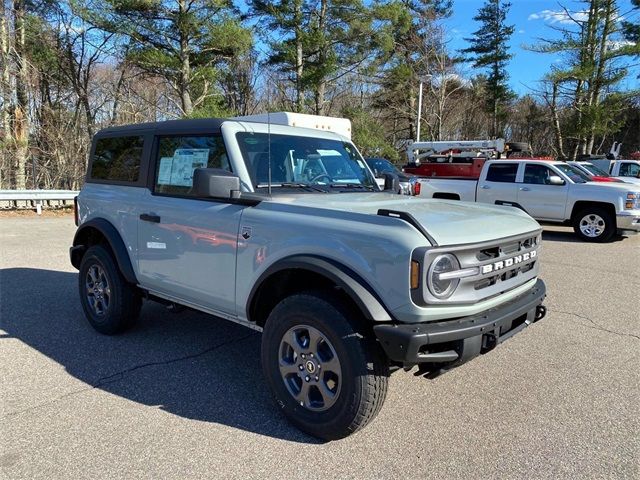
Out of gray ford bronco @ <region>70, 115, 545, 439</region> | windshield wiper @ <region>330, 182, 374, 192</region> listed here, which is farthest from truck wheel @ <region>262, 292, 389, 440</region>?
windshield wiper @ <region>330, 182, 374, 192</region>

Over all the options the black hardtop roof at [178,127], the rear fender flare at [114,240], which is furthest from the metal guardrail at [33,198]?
the black hardtop roof at [178,127]

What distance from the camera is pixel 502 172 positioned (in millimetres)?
12789

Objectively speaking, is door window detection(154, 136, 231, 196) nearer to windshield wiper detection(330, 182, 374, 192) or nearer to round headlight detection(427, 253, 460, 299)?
windshield wiper detection(330, 182, 374, 192)

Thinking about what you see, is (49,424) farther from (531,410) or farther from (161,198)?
(531,410)

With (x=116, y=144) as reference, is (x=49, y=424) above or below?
below

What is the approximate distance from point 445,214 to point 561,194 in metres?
9.79

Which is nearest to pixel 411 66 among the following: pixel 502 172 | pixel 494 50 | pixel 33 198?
pixel 494 50

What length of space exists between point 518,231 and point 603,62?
30889 mm

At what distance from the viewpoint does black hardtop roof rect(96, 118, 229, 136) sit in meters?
3.78

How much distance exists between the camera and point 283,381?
314cm

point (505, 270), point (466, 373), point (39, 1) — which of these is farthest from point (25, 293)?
point (39, 1)

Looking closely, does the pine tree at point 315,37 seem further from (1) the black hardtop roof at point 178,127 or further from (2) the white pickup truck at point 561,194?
(1) the black hardtop roof at point 178,127

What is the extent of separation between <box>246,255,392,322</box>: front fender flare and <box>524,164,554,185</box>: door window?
34.7ft

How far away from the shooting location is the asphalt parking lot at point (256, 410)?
273 centimetres
